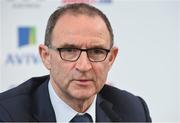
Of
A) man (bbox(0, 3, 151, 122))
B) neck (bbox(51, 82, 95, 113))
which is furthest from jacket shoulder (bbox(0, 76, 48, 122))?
neck (bbox(51, 82, 95, 113))

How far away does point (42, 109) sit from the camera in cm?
144

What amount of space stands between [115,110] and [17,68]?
109 centimetres

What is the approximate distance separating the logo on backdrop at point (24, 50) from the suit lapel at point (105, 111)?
1.00 m

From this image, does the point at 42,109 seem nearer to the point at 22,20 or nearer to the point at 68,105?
the point at 68,105

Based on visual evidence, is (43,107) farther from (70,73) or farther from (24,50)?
(24,50)

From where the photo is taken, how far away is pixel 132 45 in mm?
2502

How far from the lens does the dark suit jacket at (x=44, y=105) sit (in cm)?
141

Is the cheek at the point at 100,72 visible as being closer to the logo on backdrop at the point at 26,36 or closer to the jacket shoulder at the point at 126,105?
the jacket shoulder at the point at 126,105

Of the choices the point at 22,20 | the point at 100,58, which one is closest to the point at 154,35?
the point at 22,20

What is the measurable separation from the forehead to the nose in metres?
0.05

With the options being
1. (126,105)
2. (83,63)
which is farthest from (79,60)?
(126,105)

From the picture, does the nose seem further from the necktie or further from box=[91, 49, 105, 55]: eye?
the necktie

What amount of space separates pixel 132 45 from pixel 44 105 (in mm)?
1171

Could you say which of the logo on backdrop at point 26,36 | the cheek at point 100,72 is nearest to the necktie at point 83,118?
the cheek at point 100,72
